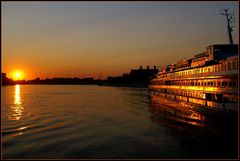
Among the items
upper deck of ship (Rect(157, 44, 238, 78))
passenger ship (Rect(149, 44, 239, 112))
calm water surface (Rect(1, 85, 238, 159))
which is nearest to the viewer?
calm water surface (Rect(1, 85, 238, 159))

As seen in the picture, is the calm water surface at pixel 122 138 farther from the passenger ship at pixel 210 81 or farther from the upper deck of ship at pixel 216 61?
the upper deck of ship at pixel 216 61

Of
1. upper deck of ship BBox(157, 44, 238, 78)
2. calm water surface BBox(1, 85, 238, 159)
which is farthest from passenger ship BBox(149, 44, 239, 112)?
calm water surface BBox(1, 85, 238, 159)

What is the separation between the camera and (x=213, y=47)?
36750mm

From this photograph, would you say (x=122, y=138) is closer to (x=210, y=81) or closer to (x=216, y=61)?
(x=210, y=81)

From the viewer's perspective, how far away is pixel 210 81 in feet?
112

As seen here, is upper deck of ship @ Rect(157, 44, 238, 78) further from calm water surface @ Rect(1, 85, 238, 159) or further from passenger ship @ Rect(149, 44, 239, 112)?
calm water surface @ Rect(1, 85, 238, 159)

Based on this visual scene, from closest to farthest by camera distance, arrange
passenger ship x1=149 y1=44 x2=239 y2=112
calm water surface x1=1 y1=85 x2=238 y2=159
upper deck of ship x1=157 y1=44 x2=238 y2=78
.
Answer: calm water surface x1=1 y1=85 x2=238 y2=159 < passenger ship x1=149 y1=44 x2=239 y2=112 < upper deck of ship x1=157 y1=44 x2=238 y2=78

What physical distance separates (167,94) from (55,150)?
4334 centimetres

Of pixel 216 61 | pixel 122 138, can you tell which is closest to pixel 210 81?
pixel 216 61

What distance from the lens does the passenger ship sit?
28156 millimetres

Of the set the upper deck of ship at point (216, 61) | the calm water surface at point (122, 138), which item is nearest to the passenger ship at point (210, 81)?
the upper deck of ship at point (216, 61)

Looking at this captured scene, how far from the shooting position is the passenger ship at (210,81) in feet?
92.4

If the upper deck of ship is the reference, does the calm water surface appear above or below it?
below

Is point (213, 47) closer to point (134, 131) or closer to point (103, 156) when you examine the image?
point (134, 131)
